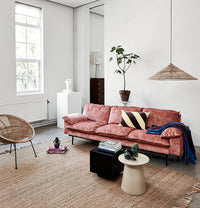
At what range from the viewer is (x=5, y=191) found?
2.55 metres

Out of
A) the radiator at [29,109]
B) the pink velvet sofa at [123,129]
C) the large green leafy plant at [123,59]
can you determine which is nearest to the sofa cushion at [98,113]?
the pink velvet sofa at [123,129]

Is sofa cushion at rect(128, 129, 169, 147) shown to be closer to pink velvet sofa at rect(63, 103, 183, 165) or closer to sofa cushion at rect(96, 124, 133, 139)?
pink velvet sofa at rect(63, 103, 183, 165)

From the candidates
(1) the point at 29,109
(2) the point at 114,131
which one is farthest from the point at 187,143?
(1) the point at 29,109

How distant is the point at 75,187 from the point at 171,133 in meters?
1.48

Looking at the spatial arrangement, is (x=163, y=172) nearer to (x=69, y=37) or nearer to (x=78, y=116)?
(x=78, y=116)

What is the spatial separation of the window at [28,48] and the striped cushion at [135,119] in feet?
8.82

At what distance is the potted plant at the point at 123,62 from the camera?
4.68 metres

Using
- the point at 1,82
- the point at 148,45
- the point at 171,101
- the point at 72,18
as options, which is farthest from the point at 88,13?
the point at 171,101

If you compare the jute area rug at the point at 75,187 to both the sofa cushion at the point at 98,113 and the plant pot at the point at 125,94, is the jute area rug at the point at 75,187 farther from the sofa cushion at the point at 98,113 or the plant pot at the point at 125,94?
the plant pot at the point at 125,94

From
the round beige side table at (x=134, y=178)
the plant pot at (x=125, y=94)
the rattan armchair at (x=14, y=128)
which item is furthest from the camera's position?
the plant pot at (x=125, y=94)

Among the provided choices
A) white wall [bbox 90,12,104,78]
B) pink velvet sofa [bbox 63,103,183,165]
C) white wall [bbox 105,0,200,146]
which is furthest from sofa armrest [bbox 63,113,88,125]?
A: white wall [bbox 90,12,104,78]

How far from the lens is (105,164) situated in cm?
283

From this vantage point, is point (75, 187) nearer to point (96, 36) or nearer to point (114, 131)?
point (114, 131)

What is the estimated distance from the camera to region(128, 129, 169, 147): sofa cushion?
3219 millimetres
